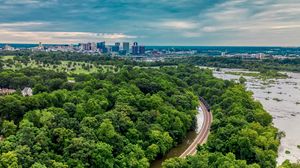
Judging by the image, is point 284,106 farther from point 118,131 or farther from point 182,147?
point 118,131

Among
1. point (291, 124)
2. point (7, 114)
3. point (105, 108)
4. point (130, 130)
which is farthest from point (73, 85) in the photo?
point (291, 124)

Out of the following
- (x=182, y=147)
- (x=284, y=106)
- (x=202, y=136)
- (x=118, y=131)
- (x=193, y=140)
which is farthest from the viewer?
(x=284, y=106)

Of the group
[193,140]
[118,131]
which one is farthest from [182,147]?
[118,131]

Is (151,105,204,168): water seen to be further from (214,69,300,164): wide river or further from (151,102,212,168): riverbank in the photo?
(214,69,300,164): wide river

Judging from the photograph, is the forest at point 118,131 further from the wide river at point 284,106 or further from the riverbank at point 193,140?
the wide river at point 284,106

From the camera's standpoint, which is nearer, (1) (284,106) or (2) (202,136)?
(2) (202,136)

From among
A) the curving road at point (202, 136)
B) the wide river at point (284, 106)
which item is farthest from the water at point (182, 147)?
the wide river at point (284, 106)

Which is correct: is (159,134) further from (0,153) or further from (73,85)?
(73,85)
